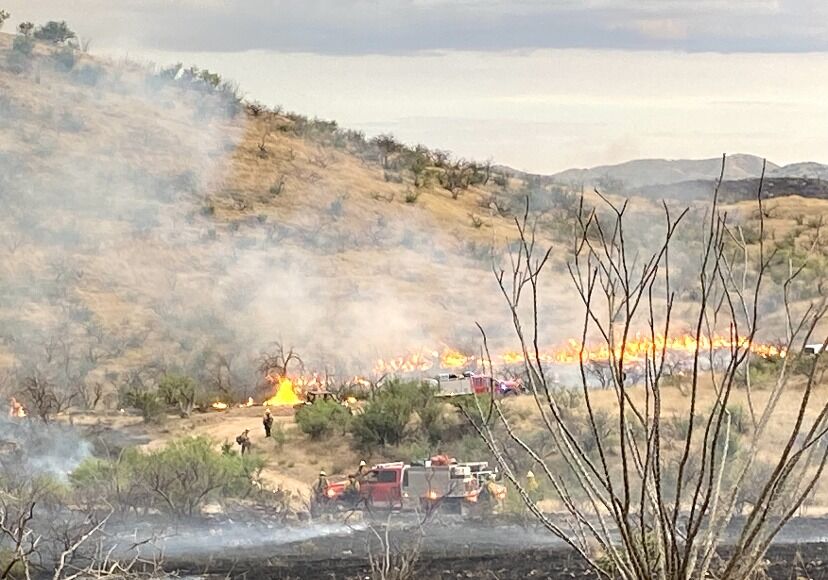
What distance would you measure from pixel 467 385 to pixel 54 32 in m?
27.7

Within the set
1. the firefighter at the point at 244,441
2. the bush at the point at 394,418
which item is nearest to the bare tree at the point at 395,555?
the firefighter at the point at 244,441

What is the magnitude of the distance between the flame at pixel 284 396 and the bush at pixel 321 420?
2388mm

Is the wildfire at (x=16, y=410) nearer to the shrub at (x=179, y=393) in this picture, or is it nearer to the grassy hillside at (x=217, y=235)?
the grassy hillside at (x=217, y=235)


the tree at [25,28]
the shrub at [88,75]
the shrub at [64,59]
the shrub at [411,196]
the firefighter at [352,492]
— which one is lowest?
the firefighter at [352,492]

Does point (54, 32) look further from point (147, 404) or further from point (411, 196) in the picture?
point (147, 404)

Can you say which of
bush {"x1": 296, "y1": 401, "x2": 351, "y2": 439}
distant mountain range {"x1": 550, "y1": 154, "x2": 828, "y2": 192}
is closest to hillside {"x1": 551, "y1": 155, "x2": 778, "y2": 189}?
distant mountain range {"x1": 550, "y1": 154, "x2": 828, "y2": 192}

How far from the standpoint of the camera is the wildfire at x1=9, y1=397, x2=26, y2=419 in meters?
23.3

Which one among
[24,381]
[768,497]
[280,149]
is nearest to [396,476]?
[24,381]

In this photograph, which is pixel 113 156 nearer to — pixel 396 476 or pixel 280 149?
pixel 280 149

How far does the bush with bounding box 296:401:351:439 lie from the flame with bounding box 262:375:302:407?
2388 mm

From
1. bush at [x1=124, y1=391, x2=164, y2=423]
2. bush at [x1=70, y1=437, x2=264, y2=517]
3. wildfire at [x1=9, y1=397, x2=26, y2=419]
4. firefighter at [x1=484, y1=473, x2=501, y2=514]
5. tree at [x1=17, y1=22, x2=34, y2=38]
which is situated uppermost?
tree at [x1=17, y1=22, x2=34, y2=38]

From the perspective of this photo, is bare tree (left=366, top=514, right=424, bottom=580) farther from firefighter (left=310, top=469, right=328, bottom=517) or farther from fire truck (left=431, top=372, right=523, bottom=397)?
fire truck (left=431, top=372, right=523, bottom=397)

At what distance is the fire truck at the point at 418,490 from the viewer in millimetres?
17578

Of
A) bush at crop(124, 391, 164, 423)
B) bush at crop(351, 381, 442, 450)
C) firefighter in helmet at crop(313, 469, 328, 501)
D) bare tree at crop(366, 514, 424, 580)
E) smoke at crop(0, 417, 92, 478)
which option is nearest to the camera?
bare tree at crop(366, 514, 424, 580)
